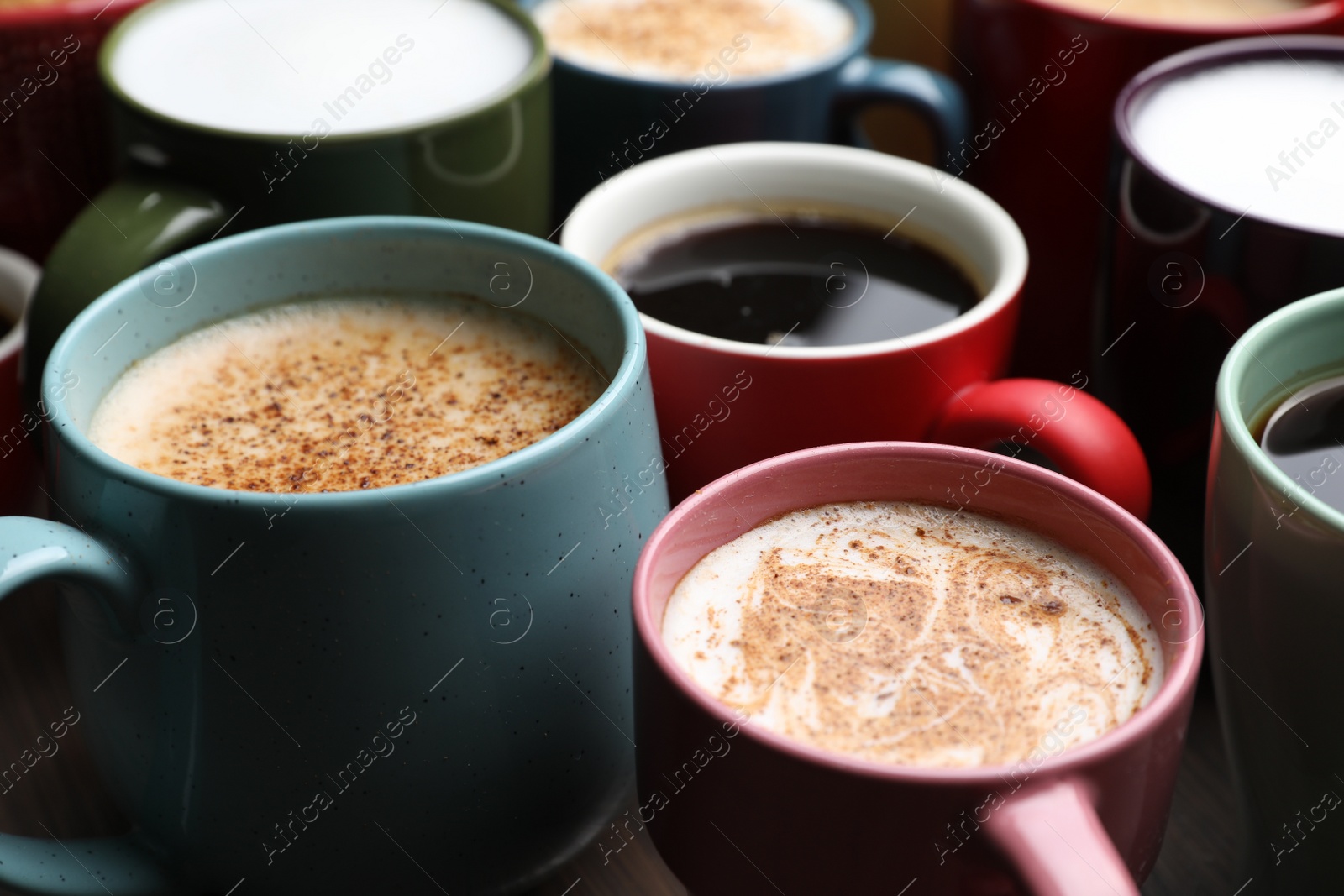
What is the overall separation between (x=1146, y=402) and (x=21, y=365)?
2.14ft

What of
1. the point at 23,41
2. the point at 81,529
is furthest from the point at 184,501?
the point at 23,41

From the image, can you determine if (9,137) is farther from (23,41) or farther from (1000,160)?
(1000,160)

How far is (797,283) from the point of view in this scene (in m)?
0.86

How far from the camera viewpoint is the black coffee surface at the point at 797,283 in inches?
32.1

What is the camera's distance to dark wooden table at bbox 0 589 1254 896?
69 cm

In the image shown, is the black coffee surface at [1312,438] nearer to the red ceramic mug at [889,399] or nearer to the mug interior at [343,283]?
the red ceramic mug at [889,399]

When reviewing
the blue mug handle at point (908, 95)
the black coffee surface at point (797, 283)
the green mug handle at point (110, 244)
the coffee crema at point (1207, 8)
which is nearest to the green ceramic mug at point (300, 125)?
the green mug handle at point (110, 244)

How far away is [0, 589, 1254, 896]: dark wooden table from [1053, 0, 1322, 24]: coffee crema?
1.90ft

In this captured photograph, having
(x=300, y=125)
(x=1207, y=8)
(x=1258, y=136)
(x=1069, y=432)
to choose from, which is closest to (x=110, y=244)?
(x=300, y=125)

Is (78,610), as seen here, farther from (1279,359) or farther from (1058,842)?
(1279,359)

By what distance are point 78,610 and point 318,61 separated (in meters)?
0.44

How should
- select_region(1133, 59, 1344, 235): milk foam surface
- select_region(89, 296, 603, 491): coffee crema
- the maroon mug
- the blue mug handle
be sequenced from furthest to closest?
1. the blue mug handle
2. the maroon mug
3. select_region(1133, 59, 1344, 235): milk foam surface
4. select_region(89, 296, 603, 491): coffee crema

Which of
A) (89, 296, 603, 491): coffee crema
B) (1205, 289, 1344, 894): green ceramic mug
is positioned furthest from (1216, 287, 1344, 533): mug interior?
(89, 296, 603, 491): coffee crema

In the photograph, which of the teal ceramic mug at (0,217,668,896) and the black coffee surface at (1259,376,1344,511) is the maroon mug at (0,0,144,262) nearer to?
the teal ceramic mug at (0,217,668,896)
